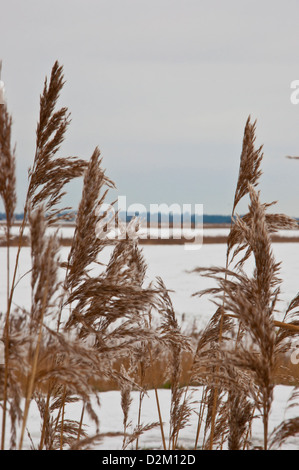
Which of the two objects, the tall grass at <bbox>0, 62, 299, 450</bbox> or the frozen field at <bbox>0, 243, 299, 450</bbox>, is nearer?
the tall grass at <bbox>0, 62, 299, 450</bbox>

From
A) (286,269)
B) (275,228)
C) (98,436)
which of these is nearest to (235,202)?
(275,228)

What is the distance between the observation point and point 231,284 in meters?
2.07

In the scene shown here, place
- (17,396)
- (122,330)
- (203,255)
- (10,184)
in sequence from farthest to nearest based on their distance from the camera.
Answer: (203,255) → (122,330) → (10,184) → (17,396)

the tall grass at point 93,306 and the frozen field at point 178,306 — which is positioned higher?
the tall grass at point 93,306

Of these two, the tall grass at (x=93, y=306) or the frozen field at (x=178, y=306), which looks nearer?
the tall grass at (x=93, y=306)

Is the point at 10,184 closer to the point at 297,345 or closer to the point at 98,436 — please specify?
the point at 98,436

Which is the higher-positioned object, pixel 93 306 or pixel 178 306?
pixel 93 306

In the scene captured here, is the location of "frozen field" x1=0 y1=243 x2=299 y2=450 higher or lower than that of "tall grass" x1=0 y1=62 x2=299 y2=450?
lower

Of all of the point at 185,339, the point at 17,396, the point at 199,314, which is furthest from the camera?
the point at 199,314

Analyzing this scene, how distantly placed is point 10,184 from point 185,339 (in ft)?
3.80

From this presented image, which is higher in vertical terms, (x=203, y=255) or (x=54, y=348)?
(x=54, y=348)

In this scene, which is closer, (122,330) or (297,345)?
(122,330)

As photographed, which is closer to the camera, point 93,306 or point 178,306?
point 93,306
